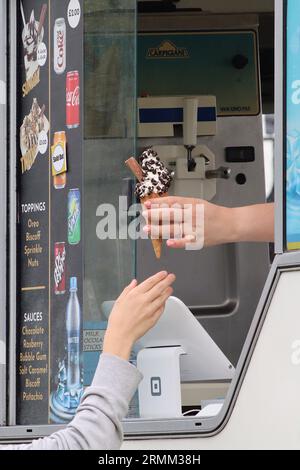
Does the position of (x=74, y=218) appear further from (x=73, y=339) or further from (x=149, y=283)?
(x=149, y=283)

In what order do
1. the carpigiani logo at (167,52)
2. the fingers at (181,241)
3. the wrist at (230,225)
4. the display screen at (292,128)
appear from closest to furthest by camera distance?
the display screen at (292,128), the fingers at (181,241), the wrist at (230,225), the carpigiani logo at (167,52)

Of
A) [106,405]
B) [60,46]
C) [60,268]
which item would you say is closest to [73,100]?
[60,46]

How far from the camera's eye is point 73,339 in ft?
14.2

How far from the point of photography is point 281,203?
3809 millimetres

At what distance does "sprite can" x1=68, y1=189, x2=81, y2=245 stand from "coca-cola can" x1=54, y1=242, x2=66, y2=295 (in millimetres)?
41

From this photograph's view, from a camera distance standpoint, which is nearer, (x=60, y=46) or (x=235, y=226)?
(x=235, y=226)

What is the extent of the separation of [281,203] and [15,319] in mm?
1024

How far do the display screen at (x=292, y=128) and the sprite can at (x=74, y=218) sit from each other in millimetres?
770

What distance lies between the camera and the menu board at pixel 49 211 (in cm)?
432

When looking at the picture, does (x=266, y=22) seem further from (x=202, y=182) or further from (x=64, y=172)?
(x=64, y=172)

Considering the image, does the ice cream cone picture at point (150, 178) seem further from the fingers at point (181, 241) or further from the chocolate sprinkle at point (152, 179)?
the fingers at point (181, 241)

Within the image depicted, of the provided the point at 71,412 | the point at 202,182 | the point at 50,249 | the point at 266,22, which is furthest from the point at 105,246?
the point at 266,22

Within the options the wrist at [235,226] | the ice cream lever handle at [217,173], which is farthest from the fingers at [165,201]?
the ice cream lever handle at [217,173]

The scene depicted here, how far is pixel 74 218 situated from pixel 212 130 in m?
2.08
